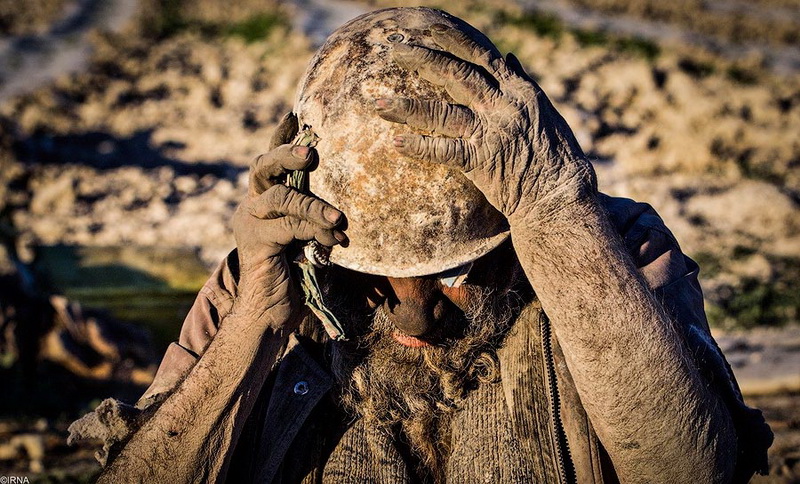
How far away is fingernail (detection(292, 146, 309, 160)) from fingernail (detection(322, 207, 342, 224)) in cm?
17

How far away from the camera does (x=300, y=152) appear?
2.13m

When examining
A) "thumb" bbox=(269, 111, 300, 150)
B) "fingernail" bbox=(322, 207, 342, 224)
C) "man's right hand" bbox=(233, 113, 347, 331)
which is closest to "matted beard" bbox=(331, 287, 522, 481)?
"man's right hand" bbox=(233, 113, 347, 331)

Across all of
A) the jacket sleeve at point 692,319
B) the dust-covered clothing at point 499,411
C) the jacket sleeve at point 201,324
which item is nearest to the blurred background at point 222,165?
the jacket sleeve at point 692,319

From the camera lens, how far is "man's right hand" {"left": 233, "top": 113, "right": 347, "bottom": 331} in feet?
6.98

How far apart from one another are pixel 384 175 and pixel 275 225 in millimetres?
353

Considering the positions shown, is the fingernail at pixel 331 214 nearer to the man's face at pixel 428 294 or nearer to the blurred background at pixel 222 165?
A: the man's face at pixel 428 294

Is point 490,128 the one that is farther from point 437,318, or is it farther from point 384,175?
point 437,318

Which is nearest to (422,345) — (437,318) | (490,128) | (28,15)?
(437,318)

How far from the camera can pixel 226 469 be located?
249 centimetres

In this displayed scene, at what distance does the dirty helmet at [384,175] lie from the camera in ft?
7.04

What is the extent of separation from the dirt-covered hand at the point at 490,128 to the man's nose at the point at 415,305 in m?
0.47

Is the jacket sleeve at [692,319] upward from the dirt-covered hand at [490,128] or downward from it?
downward

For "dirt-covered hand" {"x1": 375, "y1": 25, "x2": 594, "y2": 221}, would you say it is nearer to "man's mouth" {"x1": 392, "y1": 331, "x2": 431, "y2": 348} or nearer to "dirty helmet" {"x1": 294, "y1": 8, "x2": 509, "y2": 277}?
"dirty helmet" {"x1": 294, "y1": 8, "x2": 509, "y2": 277}

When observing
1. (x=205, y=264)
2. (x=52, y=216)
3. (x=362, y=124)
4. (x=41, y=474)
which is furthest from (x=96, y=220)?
(x=362, y=124)
